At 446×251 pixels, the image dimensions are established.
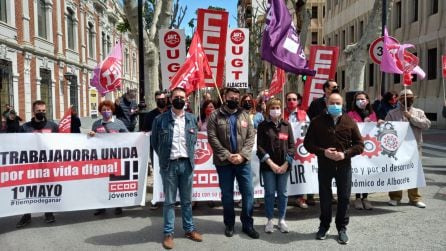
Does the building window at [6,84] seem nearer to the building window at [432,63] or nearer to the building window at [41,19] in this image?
the building window at [41,19]

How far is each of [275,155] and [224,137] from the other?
2.41 feet

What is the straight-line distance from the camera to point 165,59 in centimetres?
895

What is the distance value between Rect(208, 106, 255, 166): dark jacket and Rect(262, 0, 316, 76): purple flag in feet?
4.94

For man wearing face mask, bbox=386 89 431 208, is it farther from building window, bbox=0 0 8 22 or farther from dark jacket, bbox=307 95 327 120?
building window, bbox=0 0 8 22

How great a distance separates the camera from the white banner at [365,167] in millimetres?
6566

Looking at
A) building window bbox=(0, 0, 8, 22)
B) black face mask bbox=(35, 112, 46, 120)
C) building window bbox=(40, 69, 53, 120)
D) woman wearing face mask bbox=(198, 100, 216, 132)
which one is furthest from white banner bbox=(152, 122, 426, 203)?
building window bbox=(40, 69, 53, 120)

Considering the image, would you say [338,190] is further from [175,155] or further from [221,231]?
[175,155]

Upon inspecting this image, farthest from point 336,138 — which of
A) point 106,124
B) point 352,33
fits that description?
point 352,33

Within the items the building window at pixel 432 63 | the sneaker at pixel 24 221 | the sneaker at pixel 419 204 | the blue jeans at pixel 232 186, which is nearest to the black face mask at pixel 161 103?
the blue jeans at pixel 232 186

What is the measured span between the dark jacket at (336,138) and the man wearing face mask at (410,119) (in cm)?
191

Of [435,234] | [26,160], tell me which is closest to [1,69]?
[26,160]

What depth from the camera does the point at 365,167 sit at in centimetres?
662

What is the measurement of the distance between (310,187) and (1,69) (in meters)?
21.3

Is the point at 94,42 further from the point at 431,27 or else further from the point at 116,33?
the point at 431,27
